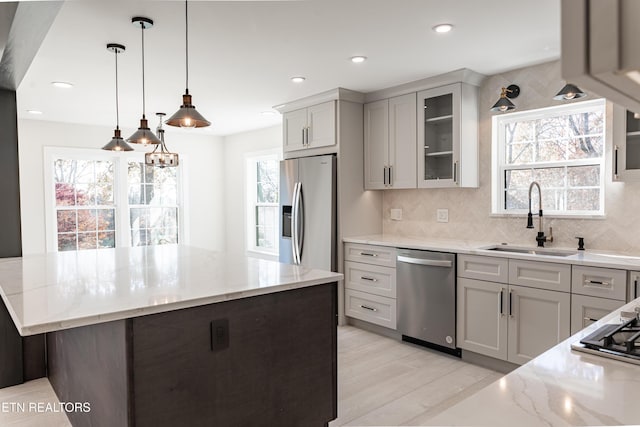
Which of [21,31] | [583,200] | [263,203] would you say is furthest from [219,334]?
[263,203]

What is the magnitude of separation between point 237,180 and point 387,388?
4679 millimetres

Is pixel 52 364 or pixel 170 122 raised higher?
pixel 170 122

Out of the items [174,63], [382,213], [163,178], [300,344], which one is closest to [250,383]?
[300,344]

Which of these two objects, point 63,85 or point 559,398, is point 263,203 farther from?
point 559,398

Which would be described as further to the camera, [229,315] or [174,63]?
[174,63]

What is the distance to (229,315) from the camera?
6.07 feet

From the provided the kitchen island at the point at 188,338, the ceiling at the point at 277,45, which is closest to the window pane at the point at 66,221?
the ceiling at the point at 277,45

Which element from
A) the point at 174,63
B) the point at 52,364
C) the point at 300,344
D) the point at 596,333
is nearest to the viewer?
the point at 596,333

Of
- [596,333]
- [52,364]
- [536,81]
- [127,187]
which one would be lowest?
[52,364]

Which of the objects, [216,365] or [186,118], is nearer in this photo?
[216,365]

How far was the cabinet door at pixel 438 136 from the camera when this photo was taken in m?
3.69

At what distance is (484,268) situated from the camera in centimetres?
322

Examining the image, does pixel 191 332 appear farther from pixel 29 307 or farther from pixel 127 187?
pixel 127 187

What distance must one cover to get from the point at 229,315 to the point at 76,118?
4.80 m
